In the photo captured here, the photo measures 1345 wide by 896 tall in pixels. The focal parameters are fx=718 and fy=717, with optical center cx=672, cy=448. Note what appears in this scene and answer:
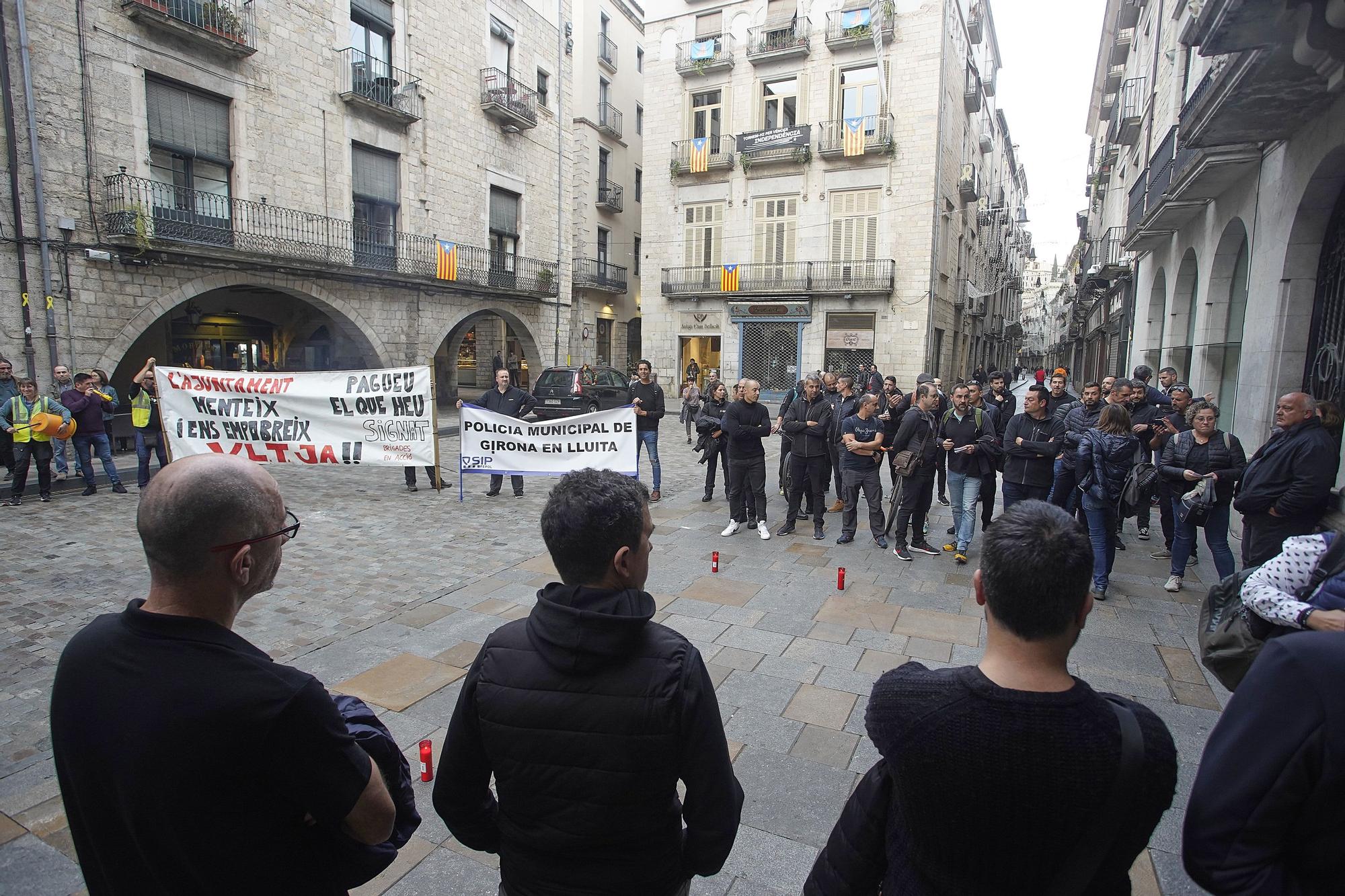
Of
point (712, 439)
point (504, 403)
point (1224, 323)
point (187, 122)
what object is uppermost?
point (187, 122)

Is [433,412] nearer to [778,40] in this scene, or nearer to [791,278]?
[791,278]

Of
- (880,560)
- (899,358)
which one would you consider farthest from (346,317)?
(899,358)

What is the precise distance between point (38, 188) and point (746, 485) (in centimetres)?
1384

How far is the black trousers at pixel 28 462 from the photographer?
9.29 metres

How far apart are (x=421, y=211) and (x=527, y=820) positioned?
21.8 m

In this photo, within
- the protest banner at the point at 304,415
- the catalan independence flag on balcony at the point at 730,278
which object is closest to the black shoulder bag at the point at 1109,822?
the protest banner at the point at 304,415

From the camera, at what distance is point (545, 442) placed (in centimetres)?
973

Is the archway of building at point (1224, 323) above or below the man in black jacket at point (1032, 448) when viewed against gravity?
above

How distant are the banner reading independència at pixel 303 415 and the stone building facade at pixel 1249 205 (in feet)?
32.4

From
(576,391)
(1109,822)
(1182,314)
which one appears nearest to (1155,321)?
(1182,314)

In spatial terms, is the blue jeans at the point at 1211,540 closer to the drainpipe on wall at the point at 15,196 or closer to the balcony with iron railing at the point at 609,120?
the drainpipe on wall at the point at 15,196

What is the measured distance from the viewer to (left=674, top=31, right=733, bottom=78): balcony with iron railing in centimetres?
2750

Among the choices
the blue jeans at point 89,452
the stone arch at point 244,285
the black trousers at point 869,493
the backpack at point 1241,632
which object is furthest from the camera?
the stone arch at point 244,285

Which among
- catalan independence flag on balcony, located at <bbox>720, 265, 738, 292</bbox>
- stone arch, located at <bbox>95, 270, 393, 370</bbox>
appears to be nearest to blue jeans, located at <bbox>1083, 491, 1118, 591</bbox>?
stone arch, located at <bbox>95, 270, 393, 370</bbox>
